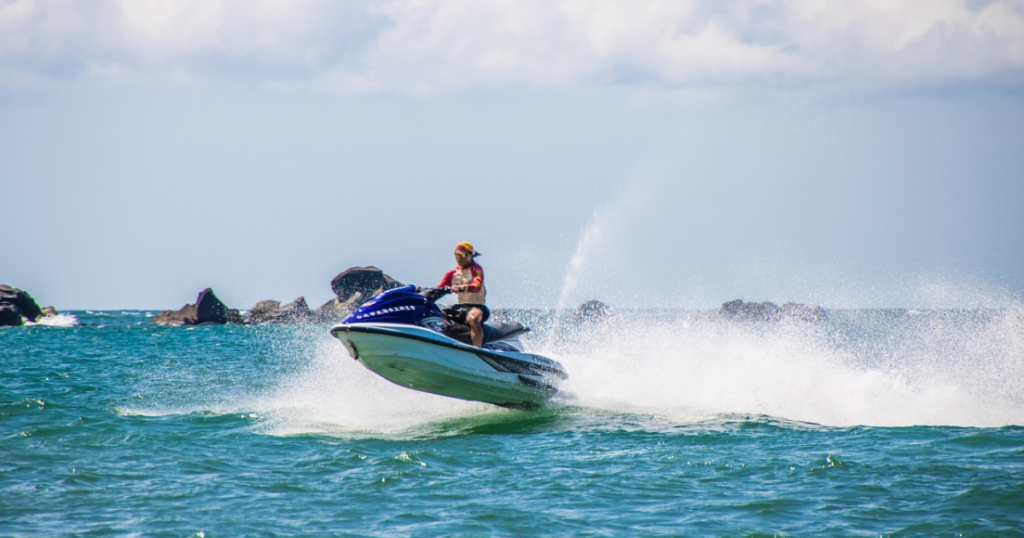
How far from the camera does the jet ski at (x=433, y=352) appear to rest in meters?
10.2

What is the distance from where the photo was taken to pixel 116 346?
3180 centimetres

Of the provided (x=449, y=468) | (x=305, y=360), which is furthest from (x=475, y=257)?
Result: (x=305, y=360)

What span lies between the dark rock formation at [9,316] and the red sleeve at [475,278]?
50544 mm

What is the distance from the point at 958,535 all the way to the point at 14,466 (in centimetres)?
847

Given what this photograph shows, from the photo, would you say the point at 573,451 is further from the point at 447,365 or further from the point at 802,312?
the point at 802,312

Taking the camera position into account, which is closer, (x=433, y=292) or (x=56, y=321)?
(x=433, y=292)

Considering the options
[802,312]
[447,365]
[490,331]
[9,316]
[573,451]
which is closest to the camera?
[573,451]

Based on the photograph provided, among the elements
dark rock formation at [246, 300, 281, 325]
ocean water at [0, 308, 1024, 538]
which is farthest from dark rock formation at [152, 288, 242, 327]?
ocean water at [0, 308, 1024, 538]

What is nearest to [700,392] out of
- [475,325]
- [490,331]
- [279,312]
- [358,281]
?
[490,331]

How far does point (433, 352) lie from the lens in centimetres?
1034

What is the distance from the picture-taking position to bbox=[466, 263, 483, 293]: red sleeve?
11031 millimetres

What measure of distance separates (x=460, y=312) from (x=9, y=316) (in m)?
51.2

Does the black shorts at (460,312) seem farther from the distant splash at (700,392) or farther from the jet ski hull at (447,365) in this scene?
the distant splash at (700,392)

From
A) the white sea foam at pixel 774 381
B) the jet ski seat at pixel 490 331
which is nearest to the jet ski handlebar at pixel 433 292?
the jet ski seat at pixel 490 331
